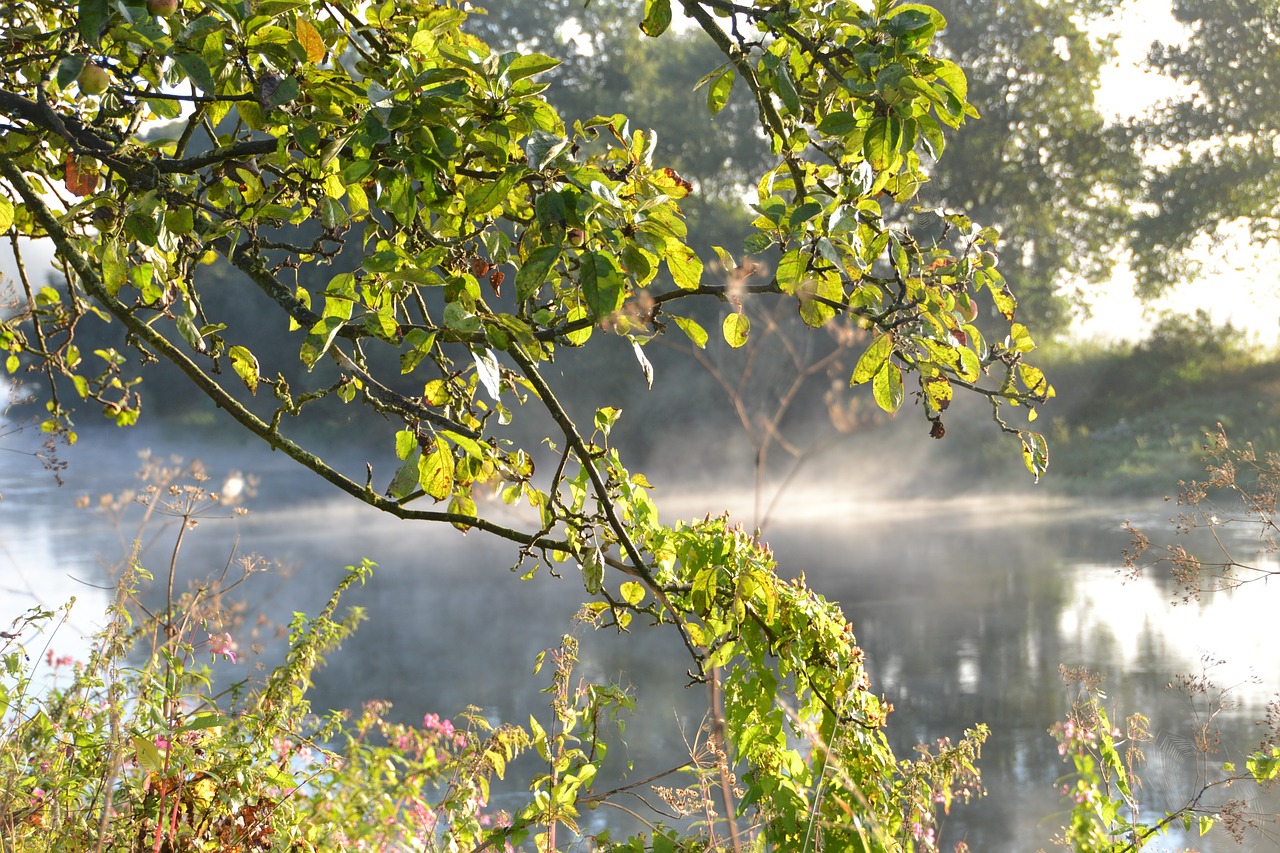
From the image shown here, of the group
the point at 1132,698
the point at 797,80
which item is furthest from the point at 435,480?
the point at 1132,698

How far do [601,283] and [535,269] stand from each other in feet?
0.25

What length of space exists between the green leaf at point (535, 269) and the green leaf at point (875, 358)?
0.38 m

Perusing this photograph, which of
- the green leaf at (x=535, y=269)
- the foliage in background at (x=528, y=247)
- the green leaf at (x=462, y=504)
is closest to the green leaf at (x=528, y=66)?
the foliage in background at (x=528, y=247)

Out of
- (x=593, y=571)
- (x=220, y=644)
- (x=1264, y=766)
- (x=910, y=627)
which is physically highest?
(x=593, y=571)

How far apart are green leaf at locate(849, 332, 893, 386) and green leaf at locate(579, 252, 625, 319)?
1.20 feet

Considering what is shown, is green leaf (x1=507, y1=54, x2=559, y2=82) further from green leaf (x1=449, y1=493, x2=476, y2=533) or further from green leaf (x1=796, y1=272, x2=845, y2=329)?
green leaf (x1=449, y1=493, x2=476, y2=533)

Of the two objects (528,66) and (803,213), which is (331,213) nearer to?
(528,66)

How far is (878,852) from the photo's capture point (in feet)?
4.39

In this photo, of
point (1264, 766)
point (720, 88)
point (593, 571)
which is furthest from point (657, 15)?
point (1264, 766)

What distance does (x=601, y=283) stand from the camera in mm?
852

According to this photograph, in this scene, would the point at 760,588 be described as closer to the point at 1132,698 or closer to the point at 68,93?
the point at 68,93

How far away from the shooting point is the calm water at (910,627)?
4047 millimetres

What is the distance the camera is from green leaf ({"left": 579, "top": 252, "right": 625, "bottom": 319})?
85cm

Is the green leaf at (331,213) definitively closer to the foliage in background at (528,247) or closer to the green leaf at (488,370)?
the foliage in background at (528,247)
